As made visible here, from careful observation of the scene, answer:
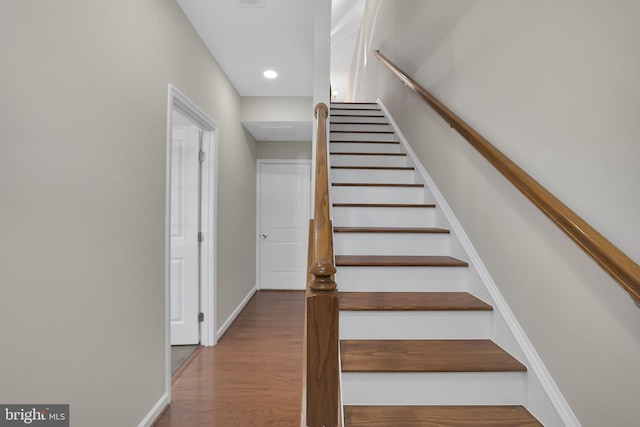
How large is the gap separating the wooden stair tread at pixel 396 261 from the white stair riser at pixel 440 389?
59cm

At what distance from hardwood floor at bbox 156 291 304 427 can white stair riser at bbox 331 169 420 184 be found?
1.54m

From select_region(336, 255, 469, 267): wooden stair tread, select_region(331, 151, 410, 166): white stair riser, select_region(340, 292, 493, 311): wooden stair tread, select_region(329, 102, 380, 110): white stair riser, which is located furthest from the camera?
select_region(329, 102, 380, 110): white stair riser

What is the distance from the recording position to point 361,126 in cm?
358

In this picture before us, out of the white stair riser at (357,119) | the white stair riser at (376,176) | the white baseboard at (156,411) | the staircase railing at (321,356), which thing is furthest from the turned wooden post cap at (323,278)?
the white stair riser at (357,119)

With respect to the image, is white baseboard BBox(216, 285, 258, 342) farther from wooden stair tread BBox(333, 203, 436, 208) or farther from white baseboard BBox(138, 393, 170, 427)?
wooden stair tread BBox(333, 203, 436, 208)

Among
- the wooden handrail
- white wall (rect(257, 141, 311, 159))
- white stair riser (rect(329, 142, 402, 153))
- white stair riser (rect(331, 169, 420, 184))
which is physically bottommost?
the wooden handrail

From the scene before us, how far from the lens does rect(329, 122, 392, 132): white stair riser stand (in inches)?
139

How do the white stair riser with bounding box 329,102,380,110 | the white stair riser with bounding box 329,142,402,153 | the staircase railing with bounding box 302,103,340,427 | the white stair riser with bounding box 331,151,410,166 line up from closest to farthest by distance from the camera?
the staircase railing with bounding box 302,103,340,427 < the white stair riser with bounding box 331,151,410,166 < the white stair riser with bounding box 329,142,402,153 < the white stair riser with bounding box 329,102,380,110

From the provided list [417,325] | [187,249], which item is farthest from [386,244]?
[187,249]

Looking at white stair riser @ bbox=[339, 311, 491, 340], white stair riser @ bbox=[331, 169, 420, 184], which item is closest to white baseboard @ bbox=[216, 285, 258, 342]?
white stair riser @ bbox=[331, 169, 420, 184]

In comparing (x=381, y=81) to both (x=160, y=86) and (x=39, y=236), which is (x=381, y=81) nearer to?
(x=160, y=86)

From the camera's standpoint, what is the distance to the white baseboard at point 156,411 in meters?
1.82

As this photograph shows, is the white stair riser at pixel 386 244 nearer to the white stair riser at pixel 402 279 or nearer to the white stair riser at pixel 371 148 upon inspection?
the white stair riser at pixel 402 279

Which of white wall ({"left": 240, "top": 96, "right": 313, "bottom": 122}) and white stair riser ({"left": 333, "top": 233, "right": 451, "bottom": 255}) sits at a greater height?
white wall ({"left": 240, "top": 96, "right": 313, "bottom": 122})
